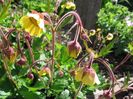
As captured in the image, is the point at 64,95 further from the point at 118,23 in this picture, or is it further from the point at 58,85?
the point at 118,23

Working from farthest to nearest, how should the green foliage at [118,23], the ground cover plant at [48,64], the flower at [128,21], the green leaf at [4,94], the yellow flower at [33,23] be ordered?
the flower at [128,21] < the green foliage at [118,23] < the green leaf at [4,94] < the ground cover plant at [48,64] < the yellow flower at [33,23]

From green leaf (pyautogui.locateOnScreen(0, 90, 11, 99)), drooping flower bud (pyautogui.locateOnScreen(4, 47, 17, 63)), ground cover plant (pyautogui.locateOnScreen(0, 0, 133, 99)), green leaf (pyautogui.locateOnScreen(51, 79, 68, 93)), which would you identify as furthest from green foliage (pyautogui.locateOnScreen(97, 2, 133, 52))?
drooping flower bud (pyautogui.locateOnScreen(4, 47, 17, 63))

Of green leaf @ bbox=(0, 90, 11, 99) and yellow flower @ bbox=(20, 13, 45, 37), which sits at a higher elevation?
yellow flower @ bbox=(20, 13, 45, 37)

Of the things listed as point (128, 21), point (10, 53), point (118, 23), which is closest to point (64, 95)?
point (10, 53)

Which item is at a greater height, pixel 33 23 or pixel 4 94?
pixel 33 23

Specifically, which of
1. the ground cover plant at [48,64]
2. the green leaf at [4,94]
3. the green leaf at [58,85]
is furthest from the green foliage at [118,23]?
the green leaf at [4,94]

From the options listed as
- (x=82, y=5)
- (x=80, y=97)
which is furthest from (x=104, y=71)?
(x=80, y=97)

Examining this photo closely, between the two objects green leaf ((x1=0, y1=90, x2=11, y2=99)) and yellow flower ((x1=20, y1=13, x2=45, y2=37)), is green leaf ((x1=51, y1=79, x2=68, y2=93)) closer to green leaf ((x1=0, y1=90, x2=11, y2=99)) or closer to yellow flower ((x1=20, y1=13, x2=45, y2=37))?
green leaf ((x1=0, y1=90, x2=11, y2=99))

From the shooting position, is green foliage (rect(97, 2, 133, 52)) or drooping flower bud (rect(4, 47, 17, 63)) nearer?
drooping flower bud (rect(4, 47, 17, 63))

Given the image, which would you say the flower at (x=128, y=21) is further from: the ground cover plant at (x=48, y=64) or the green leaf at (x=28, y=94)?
the green leaf at (x=28, y=94)
